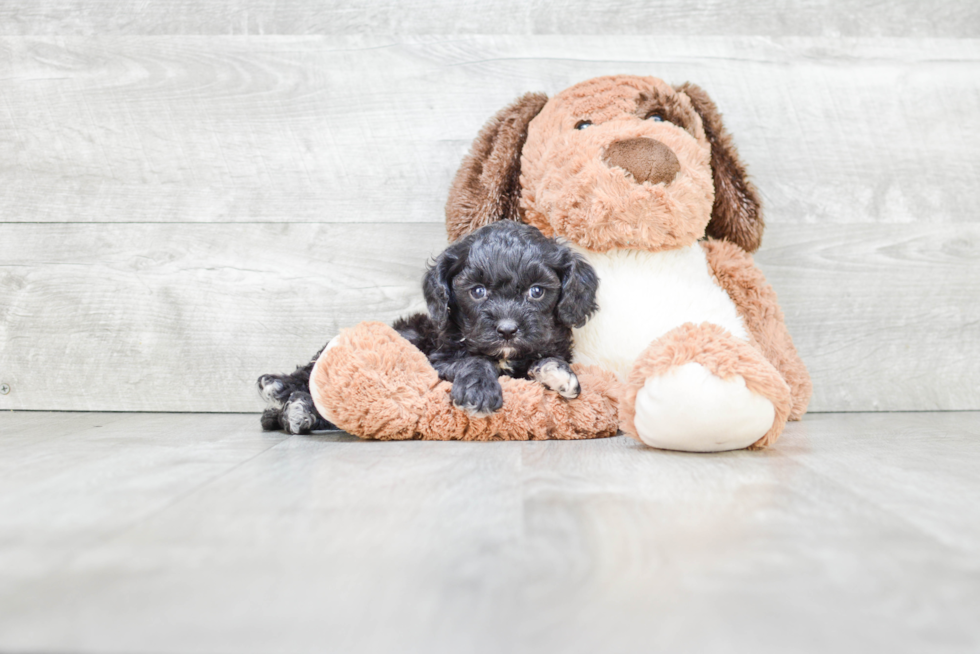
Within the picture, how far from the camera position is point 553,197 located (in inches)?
56.8

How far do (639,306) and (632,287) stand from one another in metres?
0.04

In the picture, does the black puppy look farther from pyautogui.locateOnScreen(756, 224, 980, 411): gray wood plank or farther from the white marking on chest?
pyautogui.locateOnScreen(756, 224, 980, 411): gray wood plank

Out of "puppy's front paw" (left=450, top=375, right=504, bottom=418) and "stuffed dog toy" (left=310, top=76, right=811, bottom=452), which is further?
"puppy's front paw" (left=450, top=375, right=504, bottom=418)

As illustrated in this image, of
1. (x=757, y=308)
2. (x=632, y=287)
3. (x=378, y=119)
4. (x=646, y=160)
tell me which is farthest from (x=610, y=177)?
(x=378, y=119)

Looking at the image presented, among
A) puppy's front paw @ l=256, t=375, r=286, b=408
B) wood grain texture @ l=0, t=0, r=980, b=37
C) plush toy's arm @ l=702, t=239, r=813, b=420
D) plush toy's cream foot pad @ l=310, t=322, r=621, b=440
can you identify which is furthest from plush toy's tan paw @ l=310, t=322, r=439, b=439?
wood grain texture @ l=0, t=0, r=980, b=37

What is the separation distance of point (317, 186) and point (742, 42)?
1.18 metres

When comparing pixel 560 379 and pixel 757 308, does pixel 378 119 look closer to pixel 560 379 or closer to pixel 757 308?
pixel 560 379

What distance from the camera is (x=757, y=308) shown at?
1586 millimetres

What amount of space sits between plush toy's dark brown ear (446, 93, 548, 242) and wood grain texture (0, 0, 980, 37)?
1.25 feet

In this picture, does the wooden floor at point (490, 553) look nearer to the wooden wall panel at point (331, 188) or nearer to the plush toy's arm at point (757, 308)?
the plush toy's arm at point (757, 308)

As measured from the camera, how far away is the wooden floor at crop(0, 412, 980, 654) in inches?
19.6

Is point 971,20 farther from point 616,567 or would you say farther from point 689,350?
point 616,567

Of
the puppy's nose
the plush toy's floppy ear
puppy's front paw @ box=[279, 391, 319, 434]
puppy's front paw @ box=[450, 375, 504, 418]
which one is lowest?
puppy's front paw @ box=[279, 391, 319, 434]

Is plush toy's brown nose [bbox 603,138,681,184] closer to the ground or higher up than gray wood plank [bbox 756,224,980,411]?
higher up
